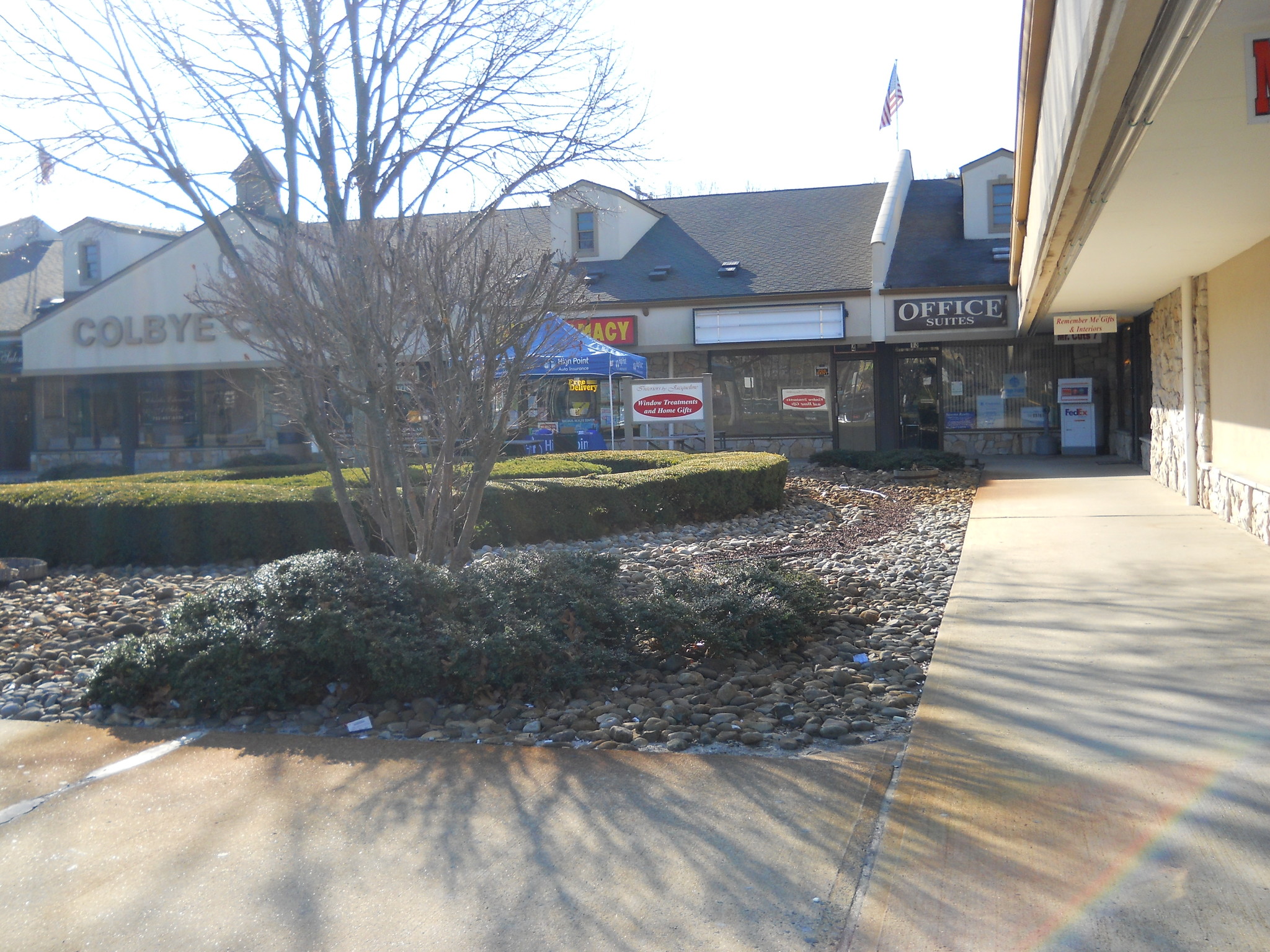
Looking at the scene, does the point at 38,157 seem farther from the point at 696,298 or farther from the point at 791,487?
the point at 696,298

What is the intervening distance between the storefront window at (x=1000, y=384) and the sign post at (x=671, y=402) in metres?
7.58

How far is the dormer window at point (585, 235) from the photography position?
25094 millimetres

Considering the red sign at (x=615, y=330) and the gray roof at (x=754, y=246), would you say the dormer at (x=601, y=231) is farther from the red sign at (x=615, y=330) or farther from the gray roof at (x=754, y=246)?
the red sign at (x=615, y=330)

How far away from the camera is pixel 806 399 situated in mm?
23172

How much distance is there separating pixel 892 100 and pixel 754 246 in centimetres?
498

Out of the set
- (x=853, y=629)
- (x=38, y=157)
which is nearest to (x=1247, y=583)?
(x=853, y=629)

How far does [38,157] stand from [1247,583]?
403 inches

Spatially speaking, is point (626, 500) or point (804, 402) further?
point (804, 402)

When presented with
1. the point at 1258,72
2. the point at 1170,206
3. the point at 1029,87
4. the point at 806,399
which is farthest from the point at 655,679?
the point at 806,399

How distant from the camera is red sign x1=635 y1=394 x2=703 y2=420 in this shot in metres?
17.7

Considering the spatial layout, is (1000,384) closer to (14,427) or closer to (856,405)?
(856,405)

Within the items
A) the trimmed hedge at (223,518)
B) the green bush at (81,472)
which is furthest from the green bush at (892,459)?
the green bush at (81,472)

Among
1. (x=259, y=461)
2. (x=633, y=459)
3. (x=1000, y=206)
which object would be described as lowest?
Result: (x=633, y=459)

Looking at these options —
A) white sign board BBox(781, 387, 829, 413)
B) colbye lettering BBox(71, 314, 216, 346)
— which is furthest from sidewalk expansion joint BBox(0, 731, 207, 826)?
colbye lettering BBox(71, 314, 216, 346)
